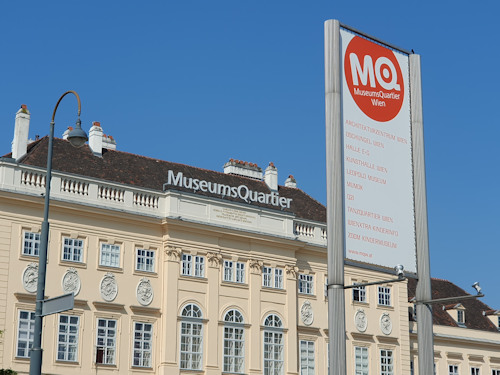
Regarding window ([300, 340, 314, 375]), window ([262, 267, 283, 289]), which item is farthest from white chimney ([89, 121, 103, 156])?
window ([300, 340, 314, 375])

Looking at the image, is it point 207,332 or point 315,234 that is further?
point 315,234

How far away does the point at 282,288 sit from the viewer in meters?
50.8

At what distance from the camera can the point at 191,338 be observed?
46781 millimetres

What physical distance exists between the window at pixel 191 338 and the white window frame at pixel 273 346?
158 inches

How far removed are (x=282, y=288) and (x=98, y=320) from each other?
36.3 feet

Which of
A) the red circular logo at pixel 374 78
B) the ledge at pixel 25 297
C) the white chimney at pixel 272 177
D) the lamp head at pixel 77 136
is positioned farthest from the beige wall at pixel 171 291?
the red circular logo at pixel 374 78

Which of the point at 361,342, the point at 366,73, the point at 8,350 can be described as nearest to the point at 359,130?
the point at 366,73

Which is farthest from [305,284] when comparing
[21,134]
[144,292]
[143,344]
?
[21,134]

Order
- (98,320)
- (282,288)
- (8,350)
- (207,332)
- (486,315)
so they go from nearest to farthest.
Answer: (8,350), (98,320), (207,332), (282,288), (486,315)

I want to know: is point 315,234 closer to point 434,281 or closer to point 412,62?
point 434,281

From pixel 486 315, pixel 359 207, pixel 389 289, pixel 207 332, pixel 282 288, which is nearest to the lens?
pixel 359 207

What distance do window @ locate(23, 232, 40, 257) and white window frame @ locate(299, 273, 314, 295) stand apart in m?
15.5

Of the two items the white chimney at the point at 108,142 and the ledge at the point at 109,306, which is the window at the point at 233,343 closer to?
the ledge at the point at 109,306

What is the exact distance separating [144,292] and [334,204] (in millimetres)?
26710
